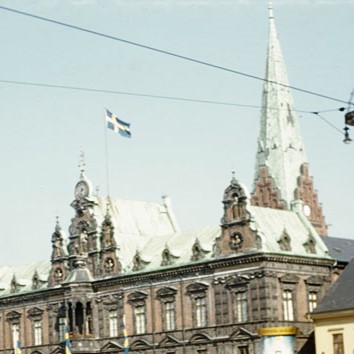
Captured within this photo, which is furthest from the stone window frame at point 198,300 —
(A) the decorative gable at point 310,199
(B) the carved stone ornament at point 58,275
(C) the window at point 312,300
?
(A) the decorative gable at point 310,199

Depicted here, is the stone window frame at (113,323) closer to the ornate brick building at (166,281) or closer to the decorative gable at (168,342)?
the ornate brick building at (166,281)

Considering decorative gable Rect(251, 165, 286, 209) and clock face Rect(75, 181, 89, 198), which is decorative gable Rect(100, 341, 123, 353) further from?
decorative gable Rect(251, 165, 286, 209)

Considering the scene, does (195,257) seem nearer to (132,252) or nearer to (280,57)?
(132,252)

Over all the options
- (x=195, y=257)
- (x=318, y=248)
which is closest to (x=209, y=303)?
(x=195, y=257)

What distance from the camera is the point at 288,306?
76500 mm

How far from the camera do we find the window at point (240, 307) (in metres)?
76.5

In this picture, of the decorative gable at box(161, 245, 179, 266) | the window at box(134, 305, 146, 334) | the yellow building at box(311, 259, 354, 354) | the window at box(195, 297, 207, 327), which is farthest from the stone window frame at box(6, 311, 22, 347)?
the yellow building at box(311, 259, 354, 354)

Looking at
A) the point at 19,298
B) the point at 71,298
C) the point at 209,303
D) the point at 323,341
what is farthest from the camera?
the point at 19,298

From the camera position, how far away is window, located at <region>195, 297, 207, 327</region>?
3125 inches

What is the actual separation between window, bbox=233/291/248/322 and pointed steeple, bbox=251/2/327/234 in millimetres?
33694

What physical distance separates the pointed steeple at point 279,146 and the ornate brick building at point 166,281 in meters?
17.3

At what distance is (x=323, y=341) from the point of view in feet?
241

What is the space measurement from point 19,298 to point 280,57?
37028mm

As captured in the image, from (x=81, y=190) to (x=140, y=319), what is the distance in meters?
13.2
